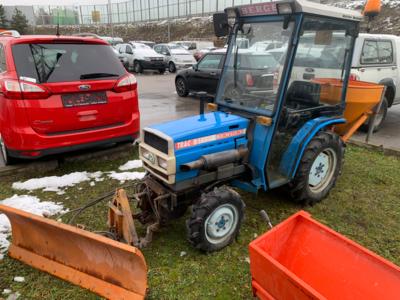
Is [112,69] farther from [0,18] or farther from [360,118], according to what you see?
[0,18]

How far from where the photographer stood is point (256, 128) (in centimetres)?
327

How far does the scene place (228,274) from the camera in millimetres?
2764

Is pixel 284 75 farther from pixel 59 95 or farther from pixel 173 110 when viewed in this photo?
pixel 173 110

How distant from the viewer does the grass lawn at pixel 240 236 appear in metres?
2.60

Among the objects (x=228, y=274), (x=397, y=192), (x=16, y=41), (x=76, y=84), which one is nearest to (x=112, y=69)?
(x=76, y=84)

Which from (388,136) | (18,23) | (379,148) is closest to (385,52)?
(388,136)

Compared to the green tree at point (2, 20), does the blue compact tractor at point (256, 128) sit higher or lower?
lower

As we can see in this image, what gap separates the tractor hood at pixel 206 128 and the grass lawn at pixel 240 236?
107cm

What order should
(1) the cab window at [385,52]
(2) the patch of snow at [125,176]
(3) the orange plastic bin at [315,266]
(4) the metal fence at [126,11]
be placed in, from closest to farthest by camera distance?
→ (3) the orange plastic bin at [315,266]
(2) the patch of snow at [125,176]
(1) the cab window at [385,52]
(4) the metal fence at [126,11]

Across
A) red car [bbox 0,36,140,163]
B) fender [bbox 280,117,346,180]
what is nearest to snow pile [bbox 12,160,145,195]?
red car [bbox 0,36,140,163]

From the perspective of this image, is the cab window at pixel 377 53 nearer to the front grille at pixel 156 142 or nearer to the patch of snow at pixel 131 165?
the patch of snow at pixel 131 165

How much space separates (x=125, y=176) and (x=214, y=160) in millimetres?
2079

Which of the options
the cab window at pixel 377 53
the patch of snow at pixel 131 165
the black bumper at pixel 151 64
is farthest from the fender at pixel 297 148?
the black bumper at pixel 151 64

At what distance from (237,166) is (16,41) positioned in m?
3.38
